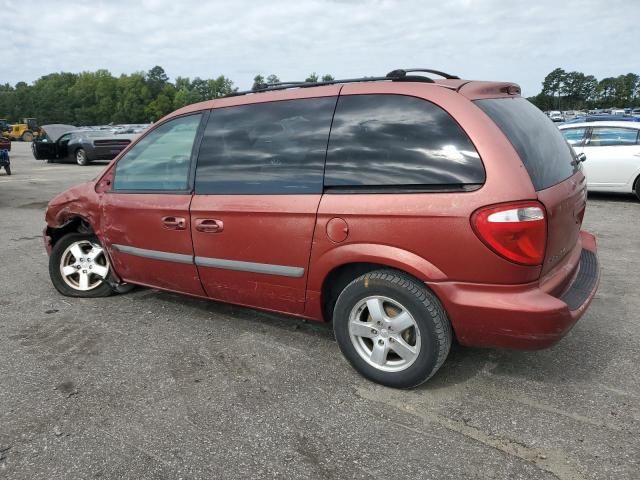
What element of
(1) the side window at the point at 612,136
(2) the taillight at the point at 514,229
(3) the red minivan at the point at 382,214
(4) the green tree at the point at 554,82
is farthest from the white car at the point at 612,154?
(4) the green tree at the point at 554,82

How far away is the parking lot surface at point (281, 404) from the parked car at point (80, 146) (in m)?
16.4

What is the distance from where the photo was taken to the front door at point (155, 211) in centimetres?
365

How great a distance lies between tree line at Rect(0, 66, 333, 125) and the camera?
103 metres

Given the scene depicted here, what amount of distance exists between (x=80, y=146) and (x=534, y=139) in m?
19.5

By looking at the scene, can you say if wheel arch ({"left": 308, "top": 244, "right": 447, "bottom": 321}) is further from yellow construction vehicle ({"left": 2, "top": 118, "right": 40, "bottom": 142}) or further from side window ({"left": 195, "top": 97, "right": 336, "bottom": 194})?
yellow construction vehicle ({"left": 2, "top": 118, "right": 40, "bottom": 142})

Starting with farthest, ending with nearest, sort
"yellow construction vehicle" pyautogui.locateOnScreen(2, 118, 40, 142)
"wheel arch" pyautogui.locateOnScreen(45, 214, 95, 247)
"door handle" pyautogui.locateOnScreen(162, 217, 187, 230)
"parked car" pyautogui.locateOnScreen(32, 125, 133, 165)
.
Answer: "yellow construction vehicle" pyautogui.locateOnScreen(2, 118, 40, 142)
"parked car" pyautogui.locateOnScreen(32, 125, 133, 165)
"wheel arch" pyautogui.locateOnScreen(45, 214, 95, 247)
"door handle" pyautogui.locateOnScreen(162, 217, 187, 230)

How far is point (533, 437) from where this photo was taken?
2498 mm

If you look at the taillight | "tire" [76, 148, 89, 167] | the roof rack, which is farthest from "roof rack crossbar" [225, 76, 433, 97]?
"tire" [76, 148, 89, 167]

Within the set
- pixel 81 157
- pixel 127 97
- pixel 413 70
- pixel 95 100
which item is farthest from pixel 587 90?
pixel 413 70

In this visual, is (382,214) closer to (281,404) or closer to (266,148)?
(266,148)

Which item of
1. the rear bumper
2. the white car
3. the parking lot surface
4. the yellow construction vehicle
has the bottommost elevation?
the parking lot surface

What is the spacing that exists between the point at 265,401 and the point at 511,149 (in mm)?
1865

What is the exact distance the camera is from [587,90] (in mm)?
110875

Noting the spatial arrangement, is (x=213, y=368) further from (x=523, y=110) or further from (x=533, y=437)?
(x=523, y=110)
